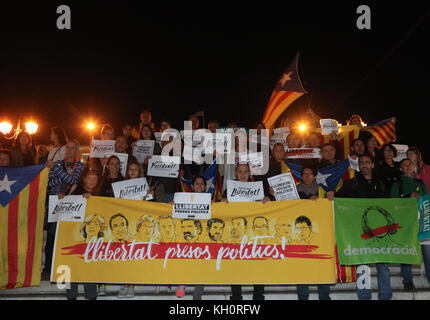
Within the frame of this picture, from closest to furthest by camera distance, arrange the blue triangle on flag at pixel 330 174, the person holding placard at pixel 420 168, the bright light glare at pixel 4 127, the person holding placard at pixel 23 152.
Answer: the person holding placard at pixel 420 168 < the blue triangle on flag at pixel 330 174 < the person holding placard at pixel 23 152 < the bright light glare at pixel 4 127

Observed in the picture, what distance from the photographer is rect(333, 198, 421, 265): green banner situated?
5480mm

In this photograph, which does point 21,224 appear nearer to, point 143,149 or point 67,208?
point 67,208

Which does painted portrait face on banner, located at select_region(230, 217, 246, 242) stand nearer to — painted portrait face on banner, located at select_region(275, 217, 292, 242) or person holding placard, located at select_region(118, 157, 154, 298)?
painted portrait face on banner, located at select_region(275, 217, 292, 242)

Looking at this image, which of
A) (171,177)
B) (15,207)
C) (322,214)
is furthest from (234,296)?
(15,207)

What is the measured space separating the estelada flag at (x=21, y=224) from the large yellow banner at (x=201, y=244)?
0.60 m

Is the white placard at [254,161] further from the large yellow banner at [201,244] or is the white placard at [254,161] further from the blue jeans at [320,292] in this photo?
the blue jeans at [320,292]

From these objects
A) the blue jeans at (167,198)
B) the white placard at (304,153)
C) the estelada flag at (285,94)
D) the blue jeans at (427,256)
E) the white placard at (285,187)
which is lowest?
the blue jeans at (427,256)

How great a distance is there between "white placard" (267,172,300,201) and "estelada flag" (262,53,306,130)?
17.8 ft

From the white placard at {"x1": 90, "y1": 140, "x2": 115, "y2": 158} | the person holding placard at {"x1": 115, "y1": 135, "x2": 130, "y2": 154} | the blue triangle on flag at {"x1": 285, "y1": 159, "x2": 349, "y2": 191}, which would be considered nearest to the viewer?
the blue triangle on flag at {"x1": 285, "y1": 159, "x2": 349, "y2": 191}

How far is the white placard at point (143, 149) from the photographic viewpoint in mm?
7570

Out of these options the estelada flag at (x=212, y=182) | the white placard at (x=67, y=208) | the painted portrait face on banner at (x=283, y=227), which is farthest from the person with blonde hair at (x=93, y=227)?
the painted portrait face on banner at (x=283, y=227)

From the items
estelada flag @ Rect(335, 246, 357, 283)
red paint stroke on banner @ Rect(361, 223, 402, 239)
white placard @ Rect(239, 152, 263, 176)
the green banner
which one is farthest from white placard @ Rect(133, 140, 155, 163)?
red paint stroke on banner @ Rect(361, 223, 402, 239)

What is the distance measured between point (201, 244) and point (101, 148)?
3.35m

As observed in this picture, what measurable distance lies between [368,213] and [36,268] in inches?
201
